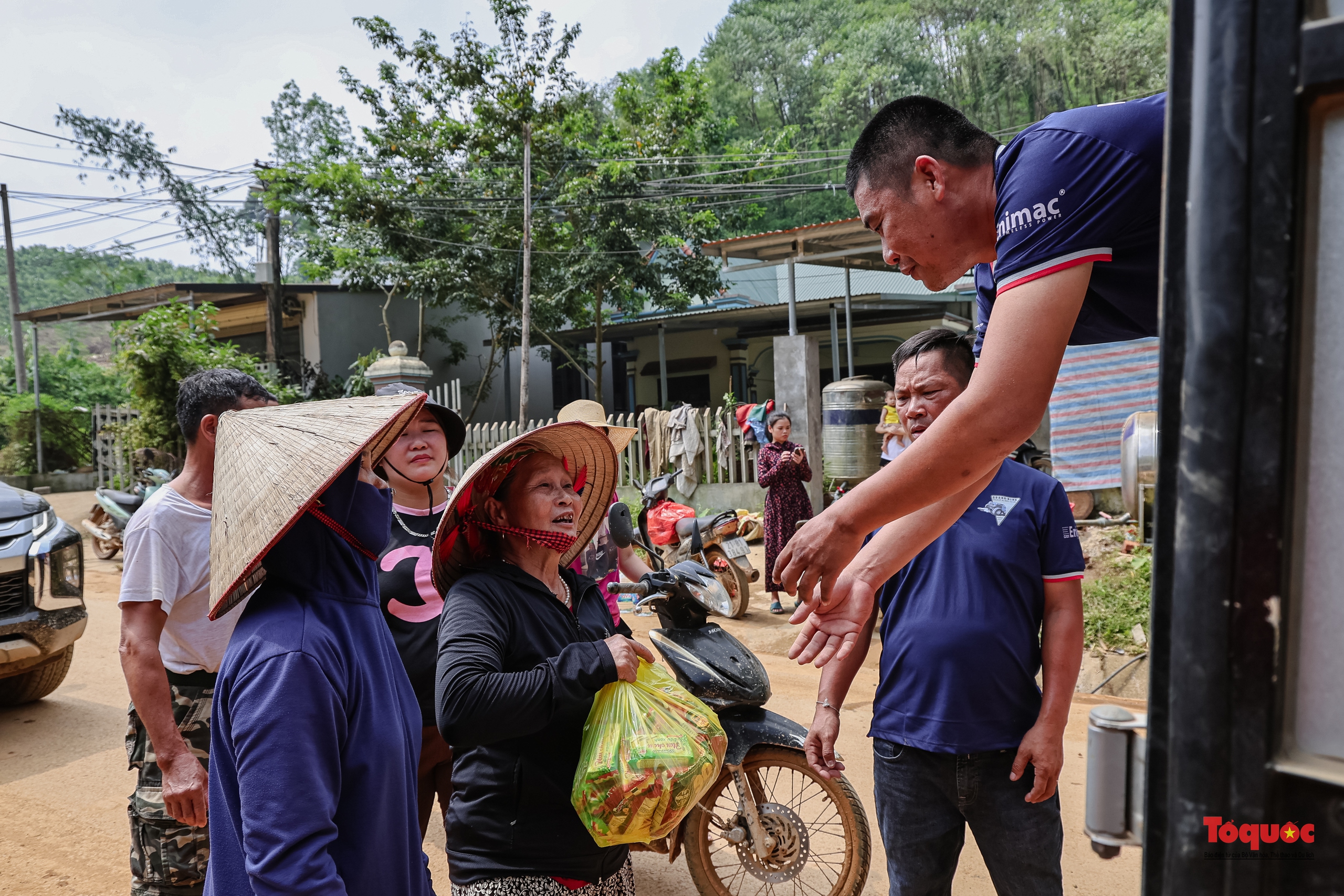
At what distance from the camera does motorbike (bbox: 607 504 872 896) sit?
3.32 m

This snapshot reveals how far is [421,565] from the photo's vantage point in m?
3.37

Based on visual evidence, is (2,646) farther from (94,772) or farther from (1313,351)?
(1313,351)

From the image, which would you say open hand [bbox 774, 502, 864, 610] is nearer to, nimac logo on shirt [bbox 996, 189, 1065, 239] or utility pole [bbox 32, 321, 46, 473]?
nimac logo on shirt [bbox 996, 189, 1065, 239]

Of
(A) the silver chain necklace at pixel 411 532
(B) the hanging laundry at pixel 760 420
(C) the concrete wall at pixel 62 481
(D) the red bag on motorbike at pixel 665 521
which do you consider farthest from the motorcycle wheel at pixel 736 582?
(C) the concrete wall at pixel 62 481

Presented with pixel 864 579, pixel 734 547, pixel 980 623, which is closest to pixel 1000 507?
pixel 980 623

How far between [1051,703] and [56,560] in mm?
6256

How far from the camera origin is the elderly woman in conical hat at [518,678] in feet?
7.49

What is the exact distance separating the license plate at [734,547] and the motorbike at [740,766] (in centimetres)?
506

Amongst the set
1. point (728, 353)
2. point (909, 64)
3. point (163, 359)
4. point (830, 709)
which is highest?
point (909, 64)

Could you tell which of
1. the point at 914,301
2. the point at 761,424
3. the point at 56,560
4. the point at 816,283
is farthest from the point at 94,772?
the point at 816,283

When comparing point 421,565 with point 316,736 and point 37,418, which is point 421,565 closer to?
point 316,736

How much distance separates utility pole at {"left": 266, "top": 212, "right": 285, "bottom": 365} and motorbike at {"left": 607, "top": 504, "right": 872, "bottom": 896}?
18375mm

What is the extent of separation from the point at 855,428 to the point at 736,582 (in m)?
2.02

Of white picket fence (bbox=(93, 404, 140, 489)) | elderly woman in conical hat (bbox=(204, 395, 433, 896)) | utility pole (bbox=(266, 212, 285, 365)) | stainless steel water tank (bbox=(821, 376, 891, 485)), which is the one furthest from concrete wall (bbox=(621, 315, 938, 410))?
elderly woman in conical hat (bbox=(204, 395, 433, 896))
